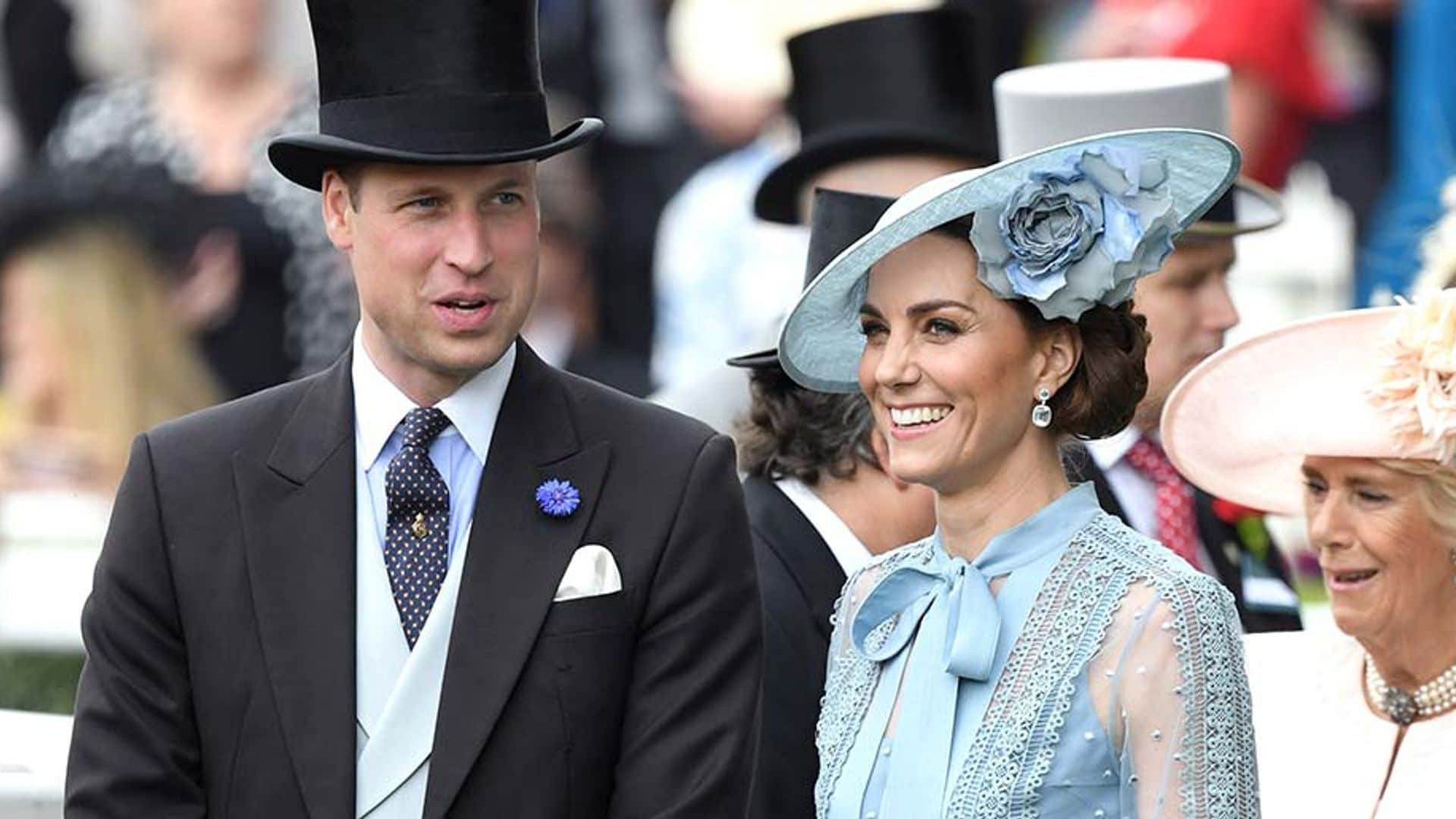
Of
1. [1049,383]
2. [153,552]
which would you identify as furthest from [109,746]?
[1049,383]

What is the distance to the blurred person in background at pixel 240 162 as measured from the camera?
396 inches

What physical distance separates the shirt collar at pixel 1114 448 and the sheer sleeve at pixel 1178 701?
1.97 meters

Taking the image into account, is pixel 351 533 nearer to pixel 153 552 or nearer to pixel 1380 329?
pixel 153 552

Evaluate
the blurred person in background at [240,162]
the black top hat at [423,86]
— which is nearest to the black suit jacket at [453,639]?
the black top hat at [423,86]

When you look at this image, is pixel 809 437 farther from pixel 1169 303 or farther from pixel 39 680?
pixel 39 680

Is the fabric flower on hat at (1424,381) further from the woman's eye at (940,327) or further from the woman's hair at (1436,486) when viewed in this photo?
the woman's eye at (940,327)

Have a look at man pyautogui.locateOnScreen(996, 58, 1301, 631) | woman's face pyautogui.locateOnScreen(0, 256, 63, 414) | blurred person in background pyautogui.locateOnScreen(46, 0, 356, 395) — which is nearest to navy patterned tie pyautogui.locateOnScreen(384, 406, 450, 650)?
man pyautogui.locateOnScreen(996, 58, 1301, 631)

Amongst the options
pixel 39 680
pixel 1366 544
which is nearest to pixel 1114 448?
pixel 1366 544

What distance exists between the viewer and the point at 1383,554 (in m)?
5.12

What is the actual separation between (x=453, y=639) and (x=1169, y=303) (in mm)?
2040

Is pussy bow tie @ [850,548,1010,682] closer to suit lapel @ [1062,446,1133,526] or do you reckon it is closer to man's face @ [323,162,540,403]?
man's face @ [323,162,540,403]

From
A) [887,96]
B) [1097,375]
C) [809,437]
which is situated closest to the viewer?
[1097,375]

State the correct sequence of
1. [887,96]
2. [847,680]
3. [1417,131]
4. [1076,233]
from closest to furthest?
[1076,233], [847,680], [887,96], [1417,131]

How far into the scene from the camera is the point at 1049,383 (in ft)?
14.3
